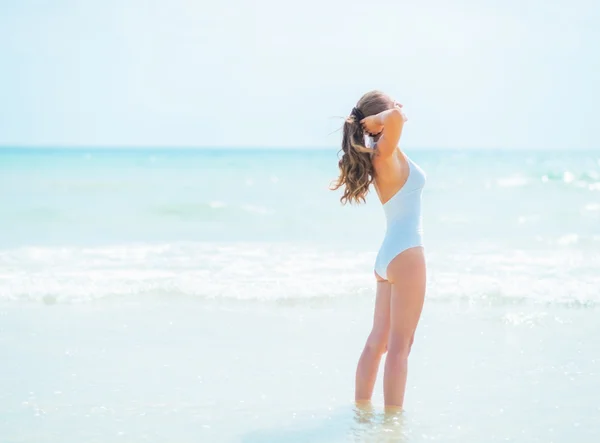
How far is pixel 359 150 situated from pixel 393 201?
38cm

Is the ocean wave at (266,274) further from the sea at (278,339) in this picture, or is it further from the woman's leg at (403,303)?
the woman's leg at (403,303)

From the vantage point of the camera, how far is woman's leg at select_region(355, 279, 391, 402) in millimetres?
4504

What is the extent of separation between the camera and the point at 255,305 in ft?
26.0

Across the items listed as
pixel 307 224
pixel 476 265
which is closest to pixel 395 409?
pixel 476 265

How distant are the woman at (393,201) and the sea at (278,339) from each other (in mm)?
578

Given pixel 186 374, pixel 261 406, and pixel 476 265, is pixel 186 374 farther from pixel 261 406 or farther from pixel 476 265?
pixel 476 265

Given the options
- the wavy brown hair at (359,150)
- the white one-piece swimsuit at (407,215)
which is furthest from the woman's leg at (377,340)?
the wavy brown hair at (359,150)

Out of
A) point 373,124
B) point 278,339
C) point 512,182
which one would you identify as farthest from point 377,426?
point 512,182

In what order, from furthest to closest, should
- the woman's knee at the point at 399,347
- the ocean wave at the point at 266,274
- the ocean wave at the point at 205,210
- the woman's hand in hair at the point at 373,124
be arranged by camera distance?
1. the ocean wave at the point at 205,210
2. the ocean wave at the point at 266,274
3. the woman's knee at the point at 399,347
4. the woman's hand in hair at the point at 373,124

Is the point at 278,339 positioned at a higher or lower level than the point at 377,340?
lower

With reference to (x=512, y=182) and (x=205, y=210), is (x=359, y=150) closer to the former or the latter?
(x=205, y=210)

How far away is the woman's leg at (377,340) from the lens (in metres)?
4.50

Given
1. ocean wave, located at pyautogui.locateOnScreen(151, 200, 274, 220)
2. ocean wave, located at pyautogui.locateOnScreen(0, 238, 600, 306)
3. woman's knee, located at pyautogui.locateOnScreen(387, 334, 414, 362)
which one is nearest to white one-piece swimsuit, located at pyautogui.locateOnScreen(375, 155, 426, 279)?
woman's knee, located at pyautogui.locateOnScreen(387, 334, 414, 362)

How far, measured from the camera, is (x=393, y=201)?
429cm
